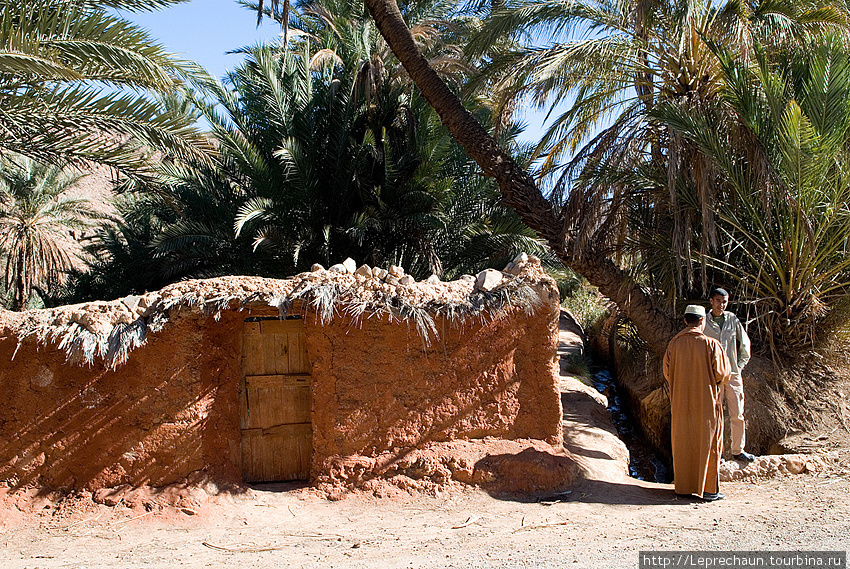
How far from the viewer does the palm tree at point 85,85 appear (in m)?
6.32

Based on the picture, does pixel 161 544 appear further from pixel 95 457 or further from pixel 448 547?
pixel 448 547

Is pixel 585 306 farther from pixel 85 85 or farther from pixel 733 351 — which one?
pixel 85 85

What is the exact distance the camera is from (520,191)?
365 inches

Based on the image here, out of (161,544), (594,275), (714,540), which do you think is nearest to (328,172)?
(594,275)

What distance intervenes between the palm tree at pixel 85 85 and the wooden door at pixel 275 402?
234cm

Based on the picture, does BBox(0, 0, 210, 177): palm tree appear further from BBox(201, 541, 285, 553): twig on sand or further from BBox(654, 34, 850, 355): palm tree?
BBox(654, 34, 850, 355): palm tree

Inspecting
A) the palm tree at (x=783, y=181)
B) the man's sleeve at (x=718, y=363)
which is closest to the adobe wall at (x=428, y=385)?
the man's sleeve at (x=718, y=363)

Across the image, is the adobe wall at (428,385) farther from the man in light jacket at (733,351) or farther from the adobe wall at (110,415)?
the man in light jacket at (733,351)

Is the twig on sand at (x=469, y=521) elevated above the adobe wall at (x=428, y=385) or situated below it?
below

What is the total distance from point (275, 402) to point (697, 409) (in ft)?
12.6

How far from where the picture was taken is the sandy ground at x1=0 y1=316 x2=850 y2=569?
5051 mm

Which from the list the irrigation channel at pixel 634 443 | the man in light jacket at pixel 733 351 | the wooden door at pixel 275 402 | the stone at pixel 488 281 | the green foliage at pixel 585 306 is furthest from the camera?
the green foliage at pixel 585 306

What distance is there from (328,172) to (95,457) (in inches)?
247

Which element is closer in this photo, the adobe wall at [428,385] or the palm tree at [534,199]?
the adobe wall at [428,385]
